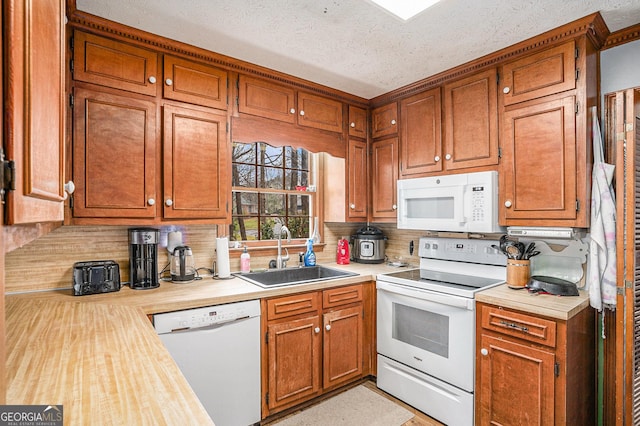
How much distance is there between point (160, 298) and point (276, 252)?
1159 millimetres

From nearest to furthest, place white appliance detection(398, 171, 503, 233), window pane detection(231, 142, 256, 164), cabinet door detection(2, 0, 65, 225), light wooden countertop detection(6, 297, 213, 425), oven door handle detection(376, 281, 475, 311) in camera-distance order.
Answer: cabinet door detection(2, 0, 65, 225) < light wooden countertop detection(6, 297, 213, 425) < oven door handle detection(376, 281, 475, 311) < white appliance detection(398, 171, 503, 233) < window pane detection(231, 142, 256, 164)

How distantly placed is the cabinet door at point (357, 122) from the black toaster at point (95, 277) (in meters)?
2.15

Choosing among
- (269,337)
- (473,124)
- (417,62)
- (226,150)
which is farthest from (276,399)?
(417,62)

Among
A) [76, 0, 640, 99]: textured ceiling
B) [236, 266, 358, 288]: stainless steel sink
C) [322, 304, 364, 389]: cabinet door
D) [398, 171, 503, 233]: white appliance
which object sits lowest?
[322, 304, 364, 389]: cabinet door

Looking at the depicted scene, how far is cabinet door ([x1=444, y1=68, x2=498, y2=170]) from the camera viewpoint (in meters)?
2.34

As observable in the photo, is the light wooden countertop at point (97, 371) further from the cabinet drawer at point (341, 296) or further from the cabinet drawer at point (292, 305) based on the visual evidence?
the cabinet drawer at point (341, 296)

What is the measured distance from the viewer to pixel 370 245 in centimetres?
315

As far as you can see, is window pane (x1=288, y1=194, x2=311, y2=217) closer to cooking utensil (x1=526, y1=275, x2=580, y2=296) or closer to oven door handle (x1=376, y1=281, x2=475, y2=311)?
oven door handle (x1=376, y1=281, x2=475, y2=311)

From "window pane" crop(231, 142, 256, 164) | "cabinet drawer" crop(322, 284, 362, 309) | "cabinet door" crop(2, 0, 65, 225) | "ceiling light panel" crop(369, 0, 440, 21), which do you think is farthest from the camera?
"window pane" crop(231, 142, 256, 164)

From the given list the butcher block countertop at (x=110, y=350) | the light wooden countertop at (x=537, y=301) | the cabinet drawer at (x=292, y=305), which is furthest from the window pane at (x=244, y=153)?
the light wooden countertop at (x=537, y=301)

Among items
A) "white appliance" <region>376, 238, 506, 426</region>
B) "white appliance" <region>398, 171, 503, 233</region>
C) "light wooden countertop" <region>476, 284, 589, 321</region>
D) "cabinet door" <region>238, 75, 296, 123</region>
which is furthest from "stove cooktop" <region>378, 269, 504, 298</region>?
"cabinet door" <region>238, 75, 296, 123</region>

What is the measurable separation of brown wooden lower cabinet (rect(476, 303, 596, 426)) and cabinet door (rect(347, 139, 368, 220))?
4.56ft

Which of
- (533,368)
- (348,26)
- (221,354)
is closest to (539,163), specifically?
(533,368)

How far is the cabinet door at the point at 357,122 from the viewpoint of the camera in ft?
Result: 10.2
